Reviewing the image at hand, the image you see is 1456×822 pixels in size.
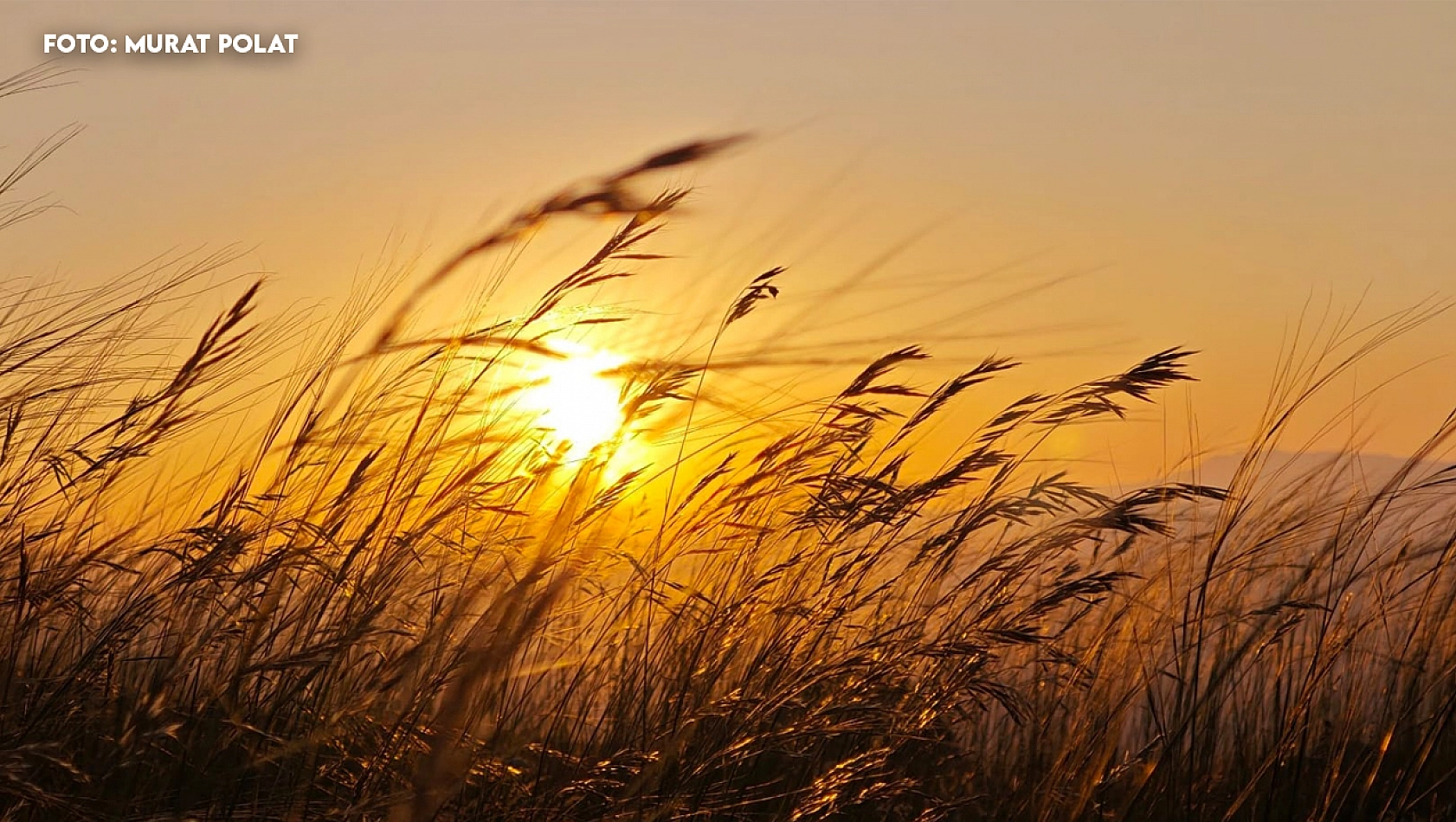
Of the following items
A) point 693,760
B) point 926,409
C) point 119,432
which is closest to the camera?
point 693,760

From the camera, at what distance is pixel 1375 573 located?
242cm

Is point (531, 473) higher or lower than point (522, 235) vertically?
lower

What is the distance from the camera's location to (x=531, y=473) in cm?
214

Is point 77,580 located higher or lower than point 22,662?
higher

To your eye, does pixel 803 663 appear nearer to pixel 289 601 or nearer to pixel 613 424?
pixel 613 424

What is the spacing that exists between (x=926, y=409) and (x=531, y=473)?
0.71 m

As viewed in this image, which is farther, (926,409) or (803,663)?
(926,409)

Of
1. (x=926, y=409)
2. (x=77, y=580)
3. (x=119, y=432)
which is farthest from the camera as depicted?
(x=926, y=409)

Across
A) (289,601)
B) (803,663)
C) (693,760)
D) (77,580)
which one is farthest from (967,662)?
(77,580)

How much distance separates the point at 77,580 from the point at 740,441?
1.11 metres

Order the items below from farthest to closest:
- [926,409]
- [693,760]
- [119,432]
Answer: [926,409], [119,432], [693,760]

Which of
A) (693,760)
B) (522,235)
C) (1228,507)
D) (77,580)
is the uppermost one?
(522,235)

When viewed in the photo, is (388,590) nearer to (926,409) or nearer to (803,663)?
(803,663)

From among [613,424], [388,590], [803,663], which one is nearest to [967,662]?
[803,663]
